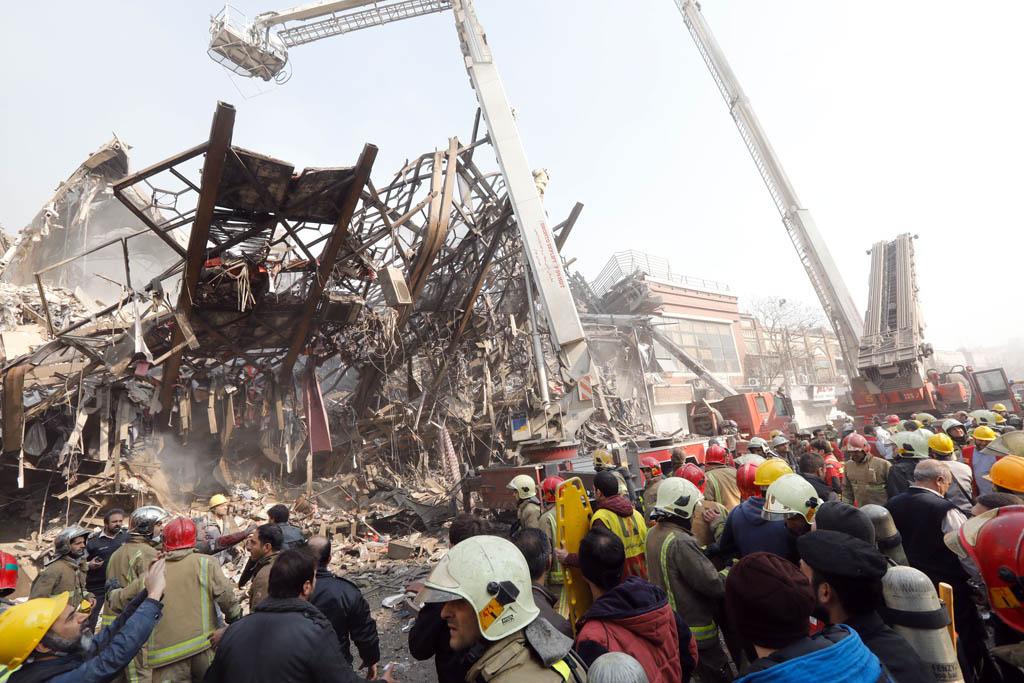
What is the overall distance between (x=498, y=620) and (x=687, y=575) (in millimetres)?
1825

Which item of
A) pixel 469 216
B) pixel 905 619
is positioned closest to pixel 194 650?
pixel 905 619

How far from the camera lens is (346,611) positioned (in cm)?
310

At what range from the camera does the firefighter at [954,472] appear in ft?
14.7

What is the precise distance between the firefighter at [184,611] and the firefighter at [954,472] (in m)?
6.51

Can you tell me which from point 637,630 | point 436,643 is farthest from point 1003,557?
point 436,643

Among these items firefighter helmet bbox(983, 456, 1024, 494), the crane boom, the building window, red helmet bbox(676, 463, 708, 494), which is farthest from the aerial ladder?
the building window

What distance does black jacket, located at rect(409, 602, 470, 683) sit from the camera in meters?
2.37

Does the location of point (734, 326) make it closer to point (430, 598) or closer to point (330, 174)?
point (330, 174)

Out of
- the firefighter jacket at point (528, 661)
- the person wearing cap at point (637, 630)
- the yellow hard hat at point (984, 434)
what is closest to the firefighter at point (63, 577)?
the firefighter jacket at point (528, 661)

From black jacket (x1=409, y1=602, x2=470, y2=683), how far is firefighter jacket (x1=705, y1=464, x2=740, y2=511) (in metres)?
3.44

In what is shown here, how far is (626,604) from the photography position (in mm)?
2211

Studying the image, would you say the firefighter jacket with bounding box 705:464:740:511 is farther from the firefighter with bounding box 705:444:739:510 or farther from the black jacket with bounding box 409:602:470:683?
the black jacket with bounding box 409:602:470:683

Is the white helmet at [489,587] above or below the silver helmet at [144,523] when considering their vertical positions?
below

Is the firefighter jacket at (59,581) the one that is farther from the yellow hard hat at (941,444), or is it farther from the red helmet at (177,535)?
the yellow hard hat at (941,444)
